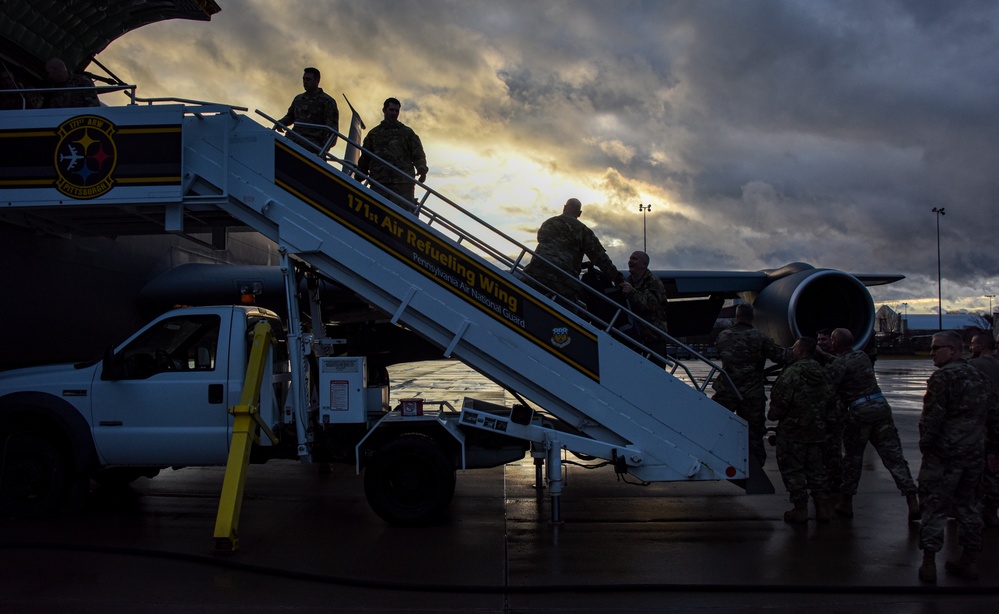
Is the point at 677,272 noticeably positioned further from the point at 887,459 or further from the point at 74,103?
the point at 74,103

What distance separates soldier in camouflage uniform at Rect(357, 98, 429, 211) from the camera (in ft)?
25.3

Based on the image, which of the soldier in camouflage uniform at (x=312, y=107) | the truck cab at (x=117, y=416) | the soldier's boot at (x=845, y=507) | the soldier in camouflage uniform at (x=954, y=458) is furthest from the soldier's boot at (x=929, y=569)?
the soldier in camouflage uniform at (x=312, y=107)

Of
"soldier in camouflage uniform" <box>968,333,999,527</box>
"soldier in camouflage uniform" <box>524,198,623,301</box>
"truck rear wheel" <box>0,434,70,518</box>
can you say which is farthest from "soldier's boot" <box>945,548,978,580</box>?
"truck rear wheel" <box>0,434,70,518</box>

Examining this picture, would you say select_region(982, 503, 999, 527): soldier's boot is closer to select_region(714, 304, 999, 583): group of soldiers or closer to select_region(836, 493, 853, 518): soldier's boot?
select_region(714, 304, 999, 583): group of soldiers

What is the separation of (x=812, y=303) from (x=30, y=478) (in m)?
9.14

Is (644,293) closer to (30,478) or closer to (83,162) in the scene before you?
(83,162)

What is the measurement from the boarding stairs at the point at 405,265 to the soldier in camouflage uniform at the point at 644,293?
826 mm

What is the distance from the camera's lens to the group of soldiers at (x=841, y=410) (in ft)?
16.9

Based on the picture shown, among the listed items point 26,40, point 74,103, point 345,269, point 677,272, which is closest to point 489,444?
point 345,269

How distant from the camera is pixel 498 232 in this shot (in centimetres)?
692

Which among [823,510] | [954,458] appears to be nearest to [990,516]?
[823,510]

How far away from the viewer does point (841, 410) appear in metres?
7.56

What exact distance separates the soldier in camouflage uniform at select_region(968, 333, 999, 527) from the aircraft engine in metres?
1.93

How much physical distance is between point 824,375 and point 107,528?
6.63m
